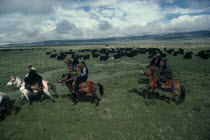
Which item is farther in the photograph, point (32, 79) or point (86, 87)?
point (32, 79)

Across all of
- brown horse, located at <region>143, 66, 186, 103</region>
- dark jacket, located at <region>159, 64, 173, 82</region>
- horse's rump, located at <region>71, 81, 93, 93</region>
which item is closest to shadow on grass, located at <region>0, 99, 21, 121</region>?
horse's rump, located at <region>71, 81, 93, 93</region>

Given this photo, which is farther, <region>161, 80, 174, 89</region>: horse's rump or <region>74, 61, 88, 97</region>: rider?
<region>161, 80, 174, 89</region>: horse's rump

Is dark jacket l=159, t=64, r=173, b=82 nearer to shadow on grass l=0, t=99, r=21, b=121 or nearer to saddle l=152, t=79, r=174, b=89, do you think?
saddle l=152, t=79, r=174, b=89

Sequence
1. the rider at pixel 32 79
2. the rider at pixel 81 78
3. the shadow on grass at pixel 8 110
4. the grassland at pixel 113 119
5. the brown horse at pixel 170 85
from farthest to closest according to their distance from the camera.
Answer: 1. the rider at pixel 32 79
2. the brown horse at pixel 170 85
3. the rider at pixel 81 78
4. the shadow on grass at pixel 8 110
5. the grassland at pixel 113 119

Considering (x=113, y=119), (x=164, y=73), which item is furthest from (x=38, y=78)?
(x=164, y=73)

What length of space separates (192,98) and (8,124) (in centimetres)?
950

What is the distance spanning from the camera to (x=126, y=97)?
30.1 feet

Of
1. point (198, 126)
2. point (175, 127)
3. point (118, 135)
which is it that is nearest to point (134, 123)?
point (118, 135)

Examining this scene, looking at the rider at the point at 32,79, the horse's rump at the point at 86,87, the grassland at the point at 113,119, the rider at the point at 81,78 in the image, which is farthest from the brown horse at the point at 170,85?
the rider at the point at 32,79

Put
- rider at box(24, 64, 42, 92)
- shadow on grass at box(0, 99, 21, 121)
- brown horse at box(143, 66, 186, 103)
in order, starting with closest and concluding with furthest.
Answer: shadow on grass at box(0, 99, 21, 121) < brown horse at box(143, 66, 186, 103) < rider at box(24, 64, 42, 92)

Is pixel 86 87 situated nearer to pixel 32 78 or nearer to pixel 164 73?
pixel 32 78

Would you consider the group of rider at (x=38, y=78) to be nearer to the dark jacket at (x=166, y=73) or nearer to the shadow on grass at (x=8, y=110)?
the shadow on grass at (x=8, y=110)

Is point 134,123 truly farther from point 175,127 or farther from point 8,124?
point 8,124

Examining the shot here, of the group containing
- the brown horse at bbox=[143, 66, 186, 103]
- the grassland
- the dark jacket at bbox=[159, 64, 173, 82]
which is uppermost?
the dark jacket at bbox=[159, 64, 173, 82]
